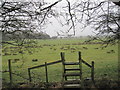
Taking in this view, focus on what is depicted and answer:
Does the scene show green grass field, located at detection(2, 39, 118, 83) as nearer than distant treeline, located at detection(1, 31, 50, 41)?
No

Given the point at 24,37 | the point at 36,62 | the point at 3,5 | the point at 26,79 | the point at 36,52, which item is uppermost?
the point at 3,5

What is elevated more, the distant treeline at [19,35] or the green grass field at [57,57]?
the distant treeline at [19,35]

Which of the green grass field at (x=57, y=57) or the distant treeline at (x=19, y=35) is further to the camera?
the green grass field at (x=57, y=57)

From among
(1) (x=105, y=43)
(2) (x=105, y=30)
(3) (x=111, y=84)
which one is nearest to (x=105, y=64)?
(1) (x=105, y=43)

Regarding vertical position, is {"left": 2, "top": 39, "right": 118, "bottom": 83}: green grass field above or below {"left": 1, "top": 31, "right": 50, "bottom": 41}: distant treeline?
below

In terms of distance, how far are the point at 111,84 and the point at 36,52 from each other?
2.30 meters

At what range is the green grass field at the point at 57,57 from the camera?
4188mm

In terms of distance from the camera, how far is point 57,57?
475cm

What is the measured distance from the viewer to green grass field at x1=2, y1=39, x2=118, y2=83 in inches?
165

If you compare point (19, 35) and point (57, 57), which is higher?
point (19, 35)

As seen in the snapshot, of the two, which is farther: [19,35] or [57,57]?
[57,57]

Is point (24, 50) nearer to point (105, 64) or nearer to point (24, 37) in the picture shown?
point (24, 37)

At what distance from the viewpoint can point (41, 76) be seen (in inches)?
163

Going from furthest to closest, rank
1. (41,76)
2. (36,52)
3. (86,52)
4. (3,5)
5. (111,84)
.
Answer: (86,52), (36,52), (41,76), (3,5), (111,84)
